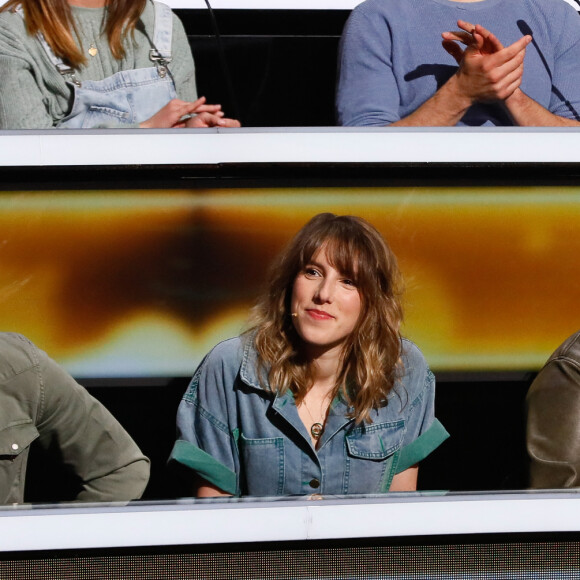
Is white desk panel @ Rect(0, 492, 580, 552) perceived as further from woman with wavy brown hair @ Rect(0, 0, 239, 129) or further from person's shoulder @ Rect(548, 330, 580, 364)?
woman with wavy brown hair @ Rect(0, 0, 239, 129)

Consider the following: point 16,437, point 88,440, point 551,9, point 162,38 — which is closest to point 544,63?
point 551,9

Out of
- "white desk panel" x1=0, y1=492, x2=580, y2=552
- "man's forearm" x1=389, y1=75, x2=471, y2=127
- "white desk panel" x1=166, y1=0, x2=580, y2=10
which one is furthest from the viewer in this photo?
"white desk panel" x1=166, y1=0, x2=580, y2=10

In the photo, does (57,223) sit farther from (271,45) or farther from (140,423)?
(271,45)

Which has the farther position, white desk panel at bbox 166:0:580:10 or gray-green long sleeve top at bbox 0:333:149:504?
white desk panel at bbox 166:0:580:10

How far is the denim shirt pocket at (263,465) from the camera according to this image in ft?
6.32

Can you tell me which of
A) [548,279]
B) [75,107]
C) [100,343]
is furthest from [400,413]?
[75,107]

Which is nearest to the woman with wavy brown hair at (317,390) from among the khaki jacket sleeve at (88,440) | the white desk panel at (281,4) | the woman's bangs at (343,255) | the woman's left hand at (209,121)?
the woman's bangs at (343,255)

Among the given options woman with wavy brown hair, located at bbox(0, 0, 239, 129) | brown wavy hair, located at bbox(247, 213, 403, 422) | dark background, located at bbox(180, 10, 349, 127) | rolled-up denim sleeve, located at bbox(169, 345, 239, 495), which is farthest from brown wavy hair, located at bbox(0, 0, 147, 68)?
rolled-up denim sleeve, located at bbox(169, 345, 239, 495)

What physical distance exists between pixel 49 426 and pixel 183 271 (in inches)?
16.6

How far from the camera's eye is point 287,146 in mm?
1816

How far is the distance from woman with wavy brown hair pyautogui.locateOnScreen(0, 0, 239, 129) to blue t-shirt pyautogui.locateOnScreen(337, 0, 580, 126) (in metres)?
0.38

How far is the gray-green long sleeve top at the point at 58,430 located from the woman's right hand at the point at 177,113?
526 mm

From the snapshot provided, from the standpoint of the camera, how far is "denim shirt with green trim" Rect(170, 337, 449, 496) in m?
1.93

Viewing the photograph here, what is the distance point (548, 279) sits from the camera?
209 cm
